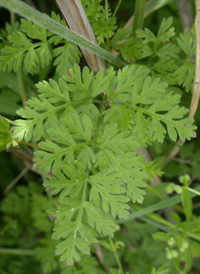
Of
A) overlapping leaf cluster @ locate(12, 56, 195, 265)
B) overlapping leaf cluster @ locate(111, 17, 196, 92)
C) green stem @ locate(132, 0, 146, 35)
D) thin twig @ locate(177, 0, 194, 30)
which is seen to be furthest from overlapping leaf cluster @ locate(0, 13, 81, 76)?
thin twig @ locate(177, 0, 194, 30)

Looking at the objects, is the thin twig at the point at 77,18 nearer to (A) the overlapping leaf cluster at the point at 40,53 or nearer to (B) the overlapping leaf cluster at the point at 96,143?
(A) the overlapping leaf cluster at the point at 40,53

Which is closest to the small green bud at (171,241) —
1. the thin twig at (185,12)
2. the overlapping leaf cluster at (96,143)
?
the overlapping leaf cluster at (96,143)

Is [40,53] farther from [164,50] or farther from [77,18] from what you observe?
[164,50]

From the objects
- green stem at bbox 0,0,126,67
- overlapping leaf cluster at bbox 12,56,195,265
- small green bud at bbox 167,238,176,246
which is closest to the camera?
green stem at bbox 0,0,126,67

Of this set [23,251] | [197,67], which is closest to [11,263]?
[23,251]

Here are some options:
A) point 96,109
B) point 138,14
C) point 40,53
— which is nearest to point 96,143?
point 96,109

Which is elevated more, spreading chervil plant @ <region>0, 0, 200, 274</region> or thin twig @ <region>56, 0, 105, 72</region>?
thin twig @ <region>56, 0, 105, 72</region>

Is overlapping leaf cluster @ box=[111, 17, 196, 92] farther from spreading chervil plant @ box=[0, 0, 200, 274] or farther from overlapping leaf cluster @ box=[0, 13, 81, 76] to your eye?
overlapping leaf cluster @ box=[0, 13, 81, 76]
